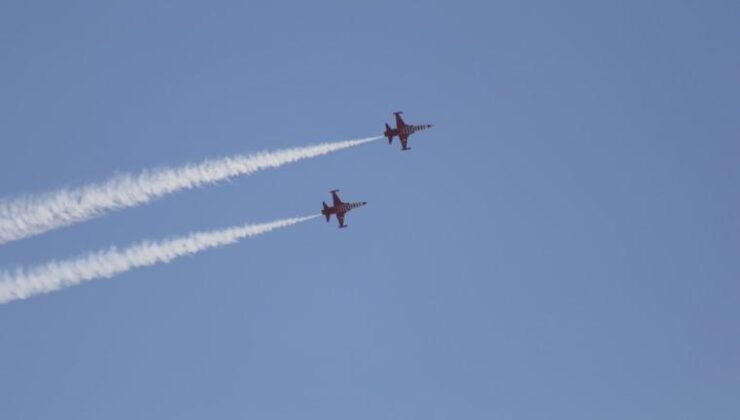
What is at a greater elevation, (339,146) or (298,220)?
(339,146)

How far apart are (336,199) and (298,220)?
941cm

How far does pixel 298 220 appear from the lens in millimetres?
92438

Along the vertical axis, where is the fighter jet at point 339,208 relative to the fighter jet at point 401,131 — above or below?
below

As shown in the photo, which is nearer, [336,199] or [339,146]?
[339,146]

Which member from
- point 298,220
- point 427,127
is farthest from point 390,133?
point 298,220

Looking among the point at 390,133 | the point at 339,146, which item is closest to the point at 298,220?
the point at 339,146

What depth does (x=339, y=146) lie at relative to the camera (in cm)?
9288

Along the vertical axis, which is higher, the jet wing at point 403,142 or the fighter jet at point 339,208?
the jet wing at point 403,142

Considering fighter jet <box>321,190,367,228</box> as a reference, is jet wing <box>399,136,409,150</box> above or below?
above

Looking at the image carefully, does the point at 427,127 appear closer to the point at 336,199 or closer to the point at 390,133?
the point at 390,133

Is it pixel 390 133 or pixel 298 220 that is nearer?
pixel 298 220

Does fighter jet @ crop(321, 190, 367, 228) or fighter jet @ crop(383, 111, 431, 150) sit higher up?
fighter jet @ crop(383, 111, 431, 150)

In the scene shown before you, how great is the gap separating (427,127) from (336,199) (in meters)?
13.2

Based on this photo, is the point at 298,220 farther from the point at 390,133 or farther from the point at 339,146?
the point at 390,133
